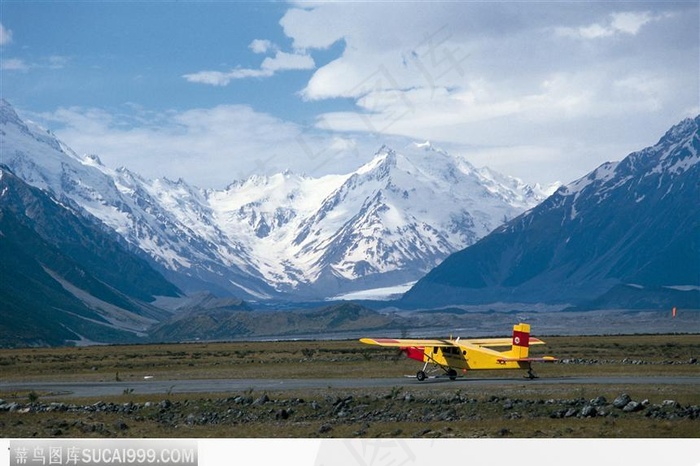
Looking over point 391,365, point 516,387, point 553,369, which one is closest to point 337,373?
point 391,365

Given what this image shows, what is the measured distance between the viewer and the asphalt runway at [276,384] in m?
68.2

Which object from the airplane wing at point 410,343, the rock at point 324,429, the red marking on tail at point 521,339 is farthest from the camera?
the airplane wing at point 410,343

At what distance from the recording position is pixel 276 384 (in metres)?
74.8

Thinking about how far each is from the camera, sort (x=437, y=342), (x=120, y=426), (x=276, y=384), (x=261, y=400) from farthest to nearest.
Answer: (x=437, y=342), (x=276, y=384), (x=261, y=400), (x=120, y=426)

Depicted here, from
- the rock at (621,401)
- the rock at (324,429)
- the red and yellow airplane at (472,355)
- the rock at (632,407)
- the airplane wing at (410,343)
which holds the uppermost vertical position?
the airplane wing at (410,343)

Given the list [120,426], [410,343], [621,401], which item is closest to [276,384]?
[410,343]

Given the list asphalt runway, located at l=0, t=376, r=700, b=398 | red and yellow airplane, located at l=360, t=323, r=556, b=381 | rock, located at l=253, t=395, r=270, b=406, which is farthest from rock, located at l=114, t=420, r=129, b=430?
red and yellow airplane, located at l=360, t=323, r=556, b=381

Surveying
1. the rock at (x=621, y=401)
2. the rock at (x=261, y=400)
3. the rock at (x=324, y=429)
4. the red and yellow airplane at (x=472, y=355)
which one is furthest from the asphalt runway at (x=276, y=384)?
the rock at (x=324, y=429)

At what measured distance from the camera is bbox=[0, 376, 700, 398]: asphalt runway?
224 ft

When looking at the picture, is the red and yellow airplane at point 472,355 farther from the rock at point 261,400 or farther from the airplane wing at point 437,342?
the rock at point 261,400

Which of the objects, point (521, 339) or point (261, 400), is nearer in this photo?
point (261, 400)

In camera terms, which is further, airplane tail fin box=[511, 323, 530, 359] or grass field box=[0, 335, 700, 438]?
airplane tail fin box=[511, 323, 530, 359]

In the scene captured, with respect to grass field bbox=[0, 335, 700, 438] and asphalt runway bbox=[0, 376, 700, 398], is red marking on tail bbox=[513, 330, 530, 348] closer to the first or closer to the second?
asphalt runway bbox=[0, 376, 700, 398]

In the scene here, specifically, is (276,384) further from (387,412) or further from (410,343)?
(387,412)
